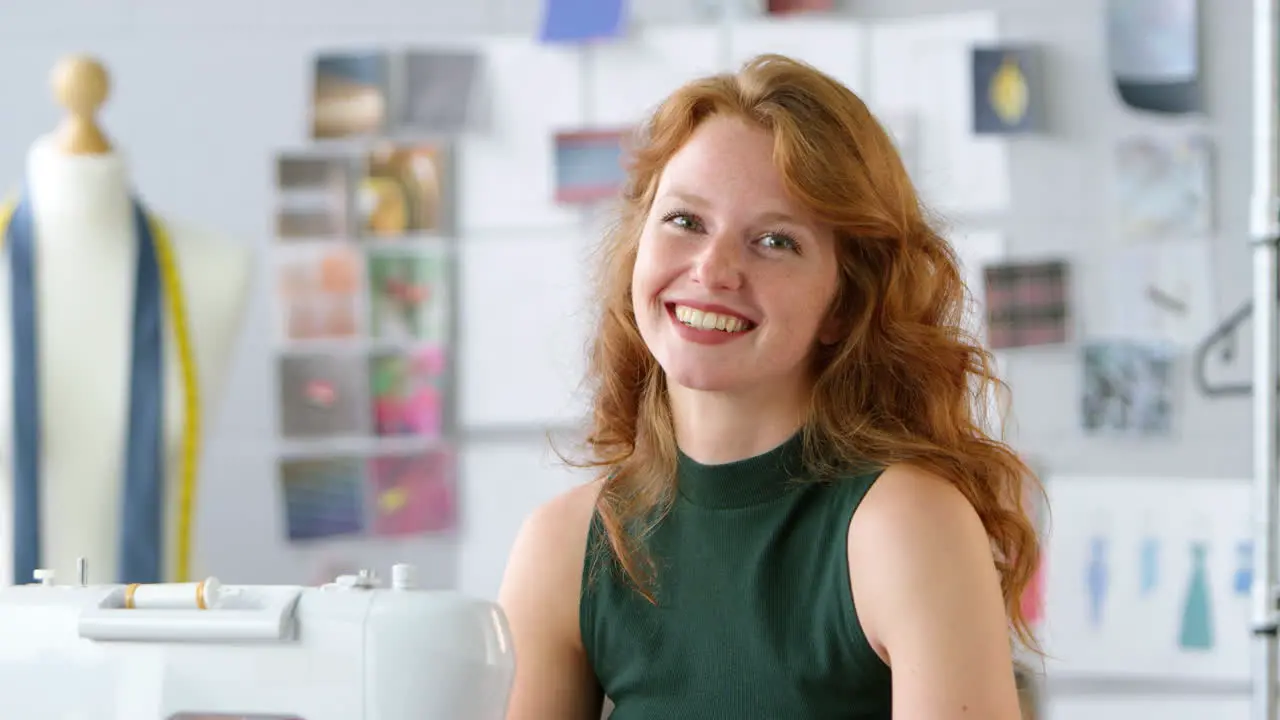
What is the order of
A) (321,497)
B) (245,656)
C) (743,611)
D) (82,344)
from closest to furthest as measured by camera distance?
(245,656) → (743,611) → (82,344) → (321,497)

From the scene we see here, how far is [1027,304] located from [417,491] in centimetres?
126

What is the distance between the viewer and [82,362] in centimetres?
234

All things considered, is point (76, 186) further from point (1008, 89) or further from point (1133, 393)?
point (1133, 393)

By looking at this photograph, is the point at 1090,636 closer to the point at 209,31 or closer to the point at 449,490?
the point at 449,490

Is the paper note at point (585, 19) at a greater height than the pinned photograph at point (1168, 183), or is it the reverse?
the paper note at point (585, 19)

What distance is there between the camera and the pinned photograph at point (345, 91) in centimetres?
331

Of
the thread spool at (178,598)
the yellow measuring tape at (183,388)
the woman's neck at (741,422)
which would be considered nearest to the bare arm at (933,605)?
the woman's neck at (741,422)

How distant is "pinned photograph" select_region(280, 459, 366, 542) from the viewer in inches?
130

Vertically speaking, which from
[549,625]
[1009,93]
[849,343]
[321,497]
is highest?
[1009,93]

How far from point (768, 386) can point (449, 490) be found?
2000 mm

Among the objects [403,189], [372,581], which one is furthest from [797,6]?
[372,581]

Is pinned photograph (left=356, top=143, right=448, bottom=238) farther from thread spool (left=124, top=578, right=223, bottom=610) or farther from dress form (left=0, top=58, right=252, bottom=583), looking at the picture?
thread spool (left=124, top=578, right=223, bottom=610)

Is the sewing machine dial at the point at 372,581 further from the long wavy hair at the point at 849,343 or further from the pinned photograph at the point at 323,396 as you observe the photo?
the pinned photograph at the point at 323,396

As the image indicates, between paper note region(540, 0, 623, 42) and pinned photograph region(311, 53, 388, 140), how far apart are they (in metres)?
0.36
